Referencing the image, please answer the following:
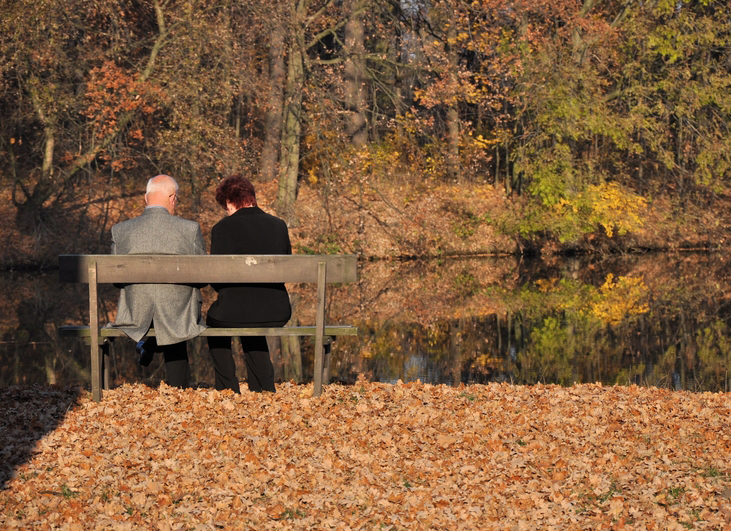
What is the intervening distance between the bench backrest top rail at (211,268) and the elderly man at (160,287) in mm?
207

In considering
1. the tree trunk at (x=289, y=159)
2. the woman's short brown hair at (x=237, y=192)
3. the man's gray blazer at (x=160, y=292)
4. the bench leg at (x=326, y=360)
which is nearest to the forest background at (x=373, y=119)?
the tree trunk at (x=289, y=159)

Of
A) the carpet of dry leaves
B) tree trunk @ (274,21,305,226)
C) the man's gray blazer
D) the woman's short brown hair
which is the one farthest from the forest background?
the carpet of dry leaves

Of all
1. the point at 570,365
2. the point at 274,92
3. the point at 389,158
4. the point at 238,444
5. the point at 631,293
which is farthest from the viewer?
the point at 389,158

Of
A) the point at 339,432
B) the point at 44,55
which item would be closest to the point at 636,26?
the point at 44,55

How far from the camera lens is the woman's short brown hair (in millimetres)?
7922

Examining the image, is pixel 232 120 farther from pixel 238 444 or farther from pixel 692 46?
pixel 238 444

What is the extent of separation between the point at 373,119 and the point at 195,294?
15.6 m

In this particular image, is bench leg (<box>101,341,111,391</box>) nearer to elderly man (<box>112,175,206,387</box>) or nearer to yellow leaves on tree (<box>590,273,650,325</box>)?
elderly man (<box>112,175,206,387</box>)

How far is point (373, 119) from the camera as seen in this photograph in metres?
22.8

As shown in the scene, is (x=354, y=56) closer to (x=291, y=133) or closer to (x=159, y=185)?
(x=291, y=133)

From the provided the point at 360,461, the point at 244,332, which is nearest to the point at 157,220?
the point at 244,332

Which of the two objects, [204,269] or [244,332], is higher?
[204,269]

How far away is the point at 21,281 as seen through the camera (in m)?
20.9

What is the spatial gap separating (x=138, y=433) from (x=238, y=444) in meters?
0.77
